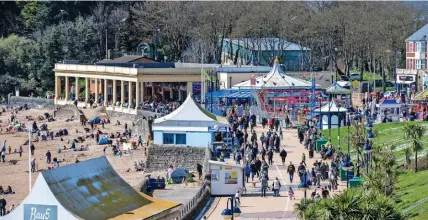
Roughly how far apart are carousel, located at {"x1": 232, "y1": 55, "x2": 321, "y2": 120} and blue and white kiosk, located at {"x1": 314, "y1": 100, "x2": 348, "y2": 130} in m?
5.57

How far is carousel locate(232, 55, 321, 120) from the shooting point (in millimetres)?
70750

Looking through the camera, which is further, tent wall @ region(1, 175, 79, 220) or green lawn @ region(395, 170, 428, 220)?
green lawn @ region(395, 170, 428, 220)

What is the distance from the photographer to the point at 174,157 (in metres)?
57.1

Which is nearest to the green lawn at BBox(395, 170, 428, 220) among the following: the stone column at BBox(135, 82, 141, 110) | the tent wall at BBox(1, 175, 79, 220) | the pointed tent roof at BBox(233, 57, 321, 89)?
the tent wall at BBox(1, 175, 79, 220)

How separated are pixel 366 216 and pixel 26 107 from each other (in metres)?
69.4

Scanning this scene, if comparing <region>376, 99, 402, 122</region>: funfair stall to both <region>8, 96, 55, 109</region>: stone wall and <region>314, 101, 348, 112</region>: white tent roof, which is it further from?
<region>8, 96, 55, 109</region>: stone wall

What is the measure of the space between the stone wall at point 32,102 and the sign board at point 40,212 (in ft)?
206

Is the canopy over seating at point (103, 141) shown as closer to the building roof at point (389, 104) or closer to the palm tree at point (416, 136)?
the building roof at point (389, 104)

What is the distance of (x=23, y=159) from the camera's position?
67000 millimetres

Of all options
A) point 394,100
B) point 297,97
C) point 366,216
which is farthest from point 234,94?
point 366,216

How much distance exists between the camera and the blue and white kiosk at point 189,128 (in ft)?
189

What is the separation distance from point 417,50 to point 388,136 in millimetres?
33589


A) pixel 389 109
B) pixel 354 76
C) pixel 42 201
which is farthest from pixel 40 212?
pixel 354 76

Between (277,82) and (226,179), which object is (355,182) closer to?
(226,179)
